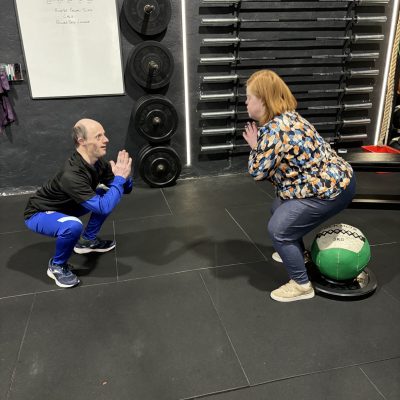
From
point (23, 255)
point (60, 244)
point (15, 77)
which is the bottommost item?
point (23, 255)

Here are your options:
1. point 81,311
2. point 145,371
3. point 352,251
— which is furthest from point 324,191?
point 81,311

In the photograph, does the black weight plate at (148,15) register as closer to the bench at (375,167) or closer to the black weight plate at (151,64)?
the black weight plate at (151,64)

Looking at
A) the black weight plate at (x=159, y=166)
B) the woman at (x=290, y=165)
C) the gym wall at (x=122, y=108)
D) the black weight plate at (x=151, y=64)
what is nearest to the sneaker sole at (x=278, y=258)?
the woman at (x=290, y=165)

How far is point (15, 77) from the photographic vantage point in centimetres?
329

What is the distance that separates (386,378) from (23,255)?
7.13ft

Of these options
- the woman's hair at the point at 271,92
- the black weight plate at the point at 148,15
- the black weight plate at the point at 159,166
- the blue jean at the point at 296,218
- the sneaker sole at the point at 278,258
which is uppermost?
the black weight plate at the point at 148,15

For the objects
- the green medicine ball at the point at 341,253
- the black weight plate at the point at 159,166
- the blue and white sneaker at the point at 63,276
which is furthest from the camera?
the black weight plate at the point at 159,166

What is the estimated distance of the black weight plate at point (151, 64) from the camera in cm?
334

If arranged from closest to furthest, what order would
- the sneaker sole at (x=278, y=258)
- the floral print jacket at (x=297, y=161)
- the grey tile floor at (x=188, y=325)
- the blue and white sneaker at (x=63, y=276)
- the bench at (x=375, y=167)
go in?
the grey tile floor at (x=188, y=325)
the floral print jacket at (x=297, y=161)
the blue and white sneaker at (x=63, y=276)
the sneaker sole at (x=278, y=258)
the bench at (x=375, y=167)

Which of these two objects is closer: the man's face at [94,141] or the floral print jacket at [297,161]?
the floral print jacket at [297,161]

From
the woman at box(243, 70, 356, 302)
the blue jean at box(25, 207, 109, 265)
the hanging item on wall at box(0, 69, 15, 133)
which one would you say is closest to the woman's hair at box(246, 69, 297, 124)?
the woman at box(243, 70, 356, 302)

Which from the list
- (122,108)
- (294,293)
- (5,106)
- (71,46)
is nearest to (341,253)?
(294,293)

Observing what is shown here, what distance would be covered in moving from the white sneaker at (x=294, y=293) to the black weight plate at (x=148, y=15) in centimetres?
253

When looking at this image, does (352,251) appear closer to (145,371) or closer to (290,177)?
(290,177)
